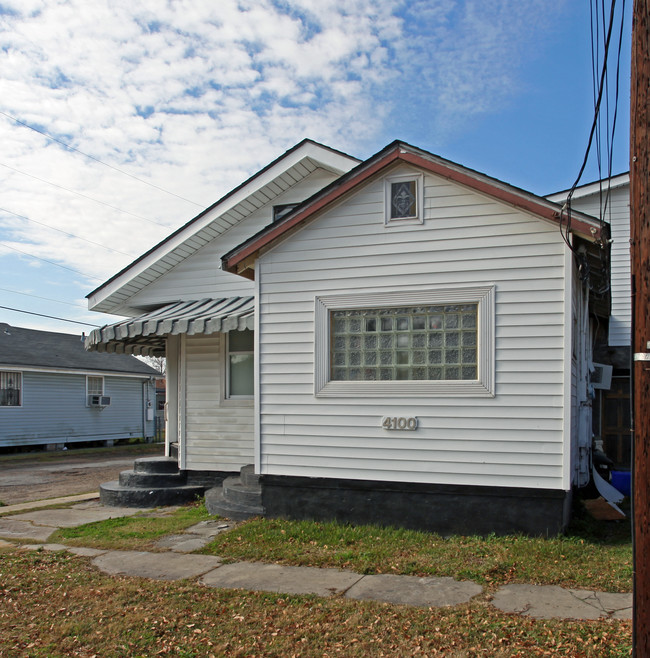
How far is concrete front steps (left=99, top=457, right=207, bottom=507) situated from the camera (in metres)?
11.0

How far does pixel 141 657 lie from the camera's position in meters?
4.73

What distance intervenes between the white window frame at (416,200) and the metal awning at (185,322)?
262cm

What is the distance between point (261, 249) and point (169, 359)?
15.1 ft

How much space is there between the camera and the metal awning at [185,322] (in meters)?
9.79

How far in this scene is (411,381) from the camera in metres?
8.11

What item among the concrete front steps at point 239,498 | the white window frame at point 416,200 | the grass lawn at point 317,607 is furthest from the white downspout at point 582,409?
the concrete front steps at point 239,498

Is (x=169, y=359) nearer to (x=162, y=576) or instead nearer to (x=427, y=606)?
(x=162, y=576)

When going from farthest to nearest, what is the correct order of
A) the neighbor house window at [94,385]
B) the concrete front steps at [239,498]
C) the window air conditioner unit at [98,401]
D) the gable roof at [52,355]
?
the neighbor house window at [94,385] → the window air conditioner unit at [98,401] → the gable roof at [52,355] → the concrete front steps at [239,498]

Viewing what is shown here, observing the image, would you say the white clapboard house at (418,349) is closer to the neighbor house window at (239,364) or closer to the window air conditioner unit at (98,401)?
the neighbor house window at (239,364)

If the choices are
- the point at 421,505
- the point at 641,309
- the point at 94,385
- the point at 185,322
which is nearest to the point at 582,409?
the point at 421,505

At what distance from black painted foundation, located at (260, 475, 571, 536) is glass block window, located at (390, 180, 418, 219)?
3412 millimetres

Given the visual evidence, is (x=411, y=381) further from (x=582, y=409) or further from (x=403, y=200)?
(x=582, y=409)

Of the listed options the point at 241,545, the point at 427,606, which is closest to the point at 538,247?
the point at 427,606

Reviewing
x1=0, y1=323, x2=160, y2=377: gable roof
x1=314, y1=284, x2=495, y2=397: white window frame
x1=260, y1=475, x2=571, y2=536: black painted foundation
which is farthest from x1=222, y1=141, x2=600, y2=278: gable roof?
x1=0, y1=323, x2=160, y2=377: gable roof
